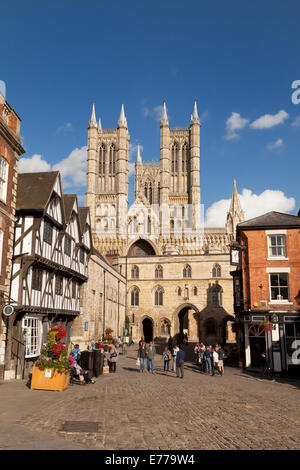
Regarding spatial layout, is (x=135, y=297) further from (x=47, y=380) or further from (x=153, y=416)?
(x=153, y=416)

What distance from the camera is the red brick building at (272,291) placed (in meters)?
19.1

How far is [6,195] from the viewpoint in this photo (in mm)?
15445

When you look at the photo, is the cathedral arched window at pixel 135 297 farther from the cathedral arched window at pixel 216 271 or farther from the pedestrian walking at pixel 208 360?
the pedestrian walking at pixel 208 360

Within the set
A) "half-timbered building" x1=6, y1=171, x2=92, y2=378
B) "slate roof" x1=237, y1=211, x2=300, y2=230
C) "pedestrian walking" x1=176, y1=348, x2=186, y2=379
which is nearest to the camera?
"half-timbered building" x1=6, y1=171, x2=92, y2=378

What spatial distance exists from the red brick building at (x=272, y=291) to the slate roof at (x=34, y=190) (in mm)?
10552

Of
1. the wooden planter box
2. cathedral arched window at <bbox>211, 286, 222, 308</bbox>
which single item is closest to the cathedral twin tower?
cathedral arched window at <bbox>211, 286, 222, 308</bbox>

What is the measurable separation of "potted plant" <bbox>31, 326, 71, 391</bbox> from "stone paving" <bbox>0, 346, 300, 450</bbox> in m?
0.37

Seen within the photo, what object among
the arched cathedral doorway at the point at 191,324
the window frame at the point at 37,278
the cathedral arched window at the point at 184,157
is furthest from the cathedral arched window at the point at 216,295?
the cathedral arched window at the point at 184,157

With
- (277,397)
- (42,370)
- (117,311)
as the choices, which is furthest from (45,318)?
(117,311)

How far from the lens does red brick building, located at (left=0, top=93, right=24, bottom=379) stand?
1480cm

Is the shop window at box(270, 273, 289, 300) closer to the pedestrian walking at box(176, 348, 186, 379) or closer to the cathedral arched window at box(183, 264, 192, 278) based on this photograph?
the pedestrian walking at box(176, 348, 186, 379)

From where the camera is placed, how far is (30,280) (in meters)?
17.1
